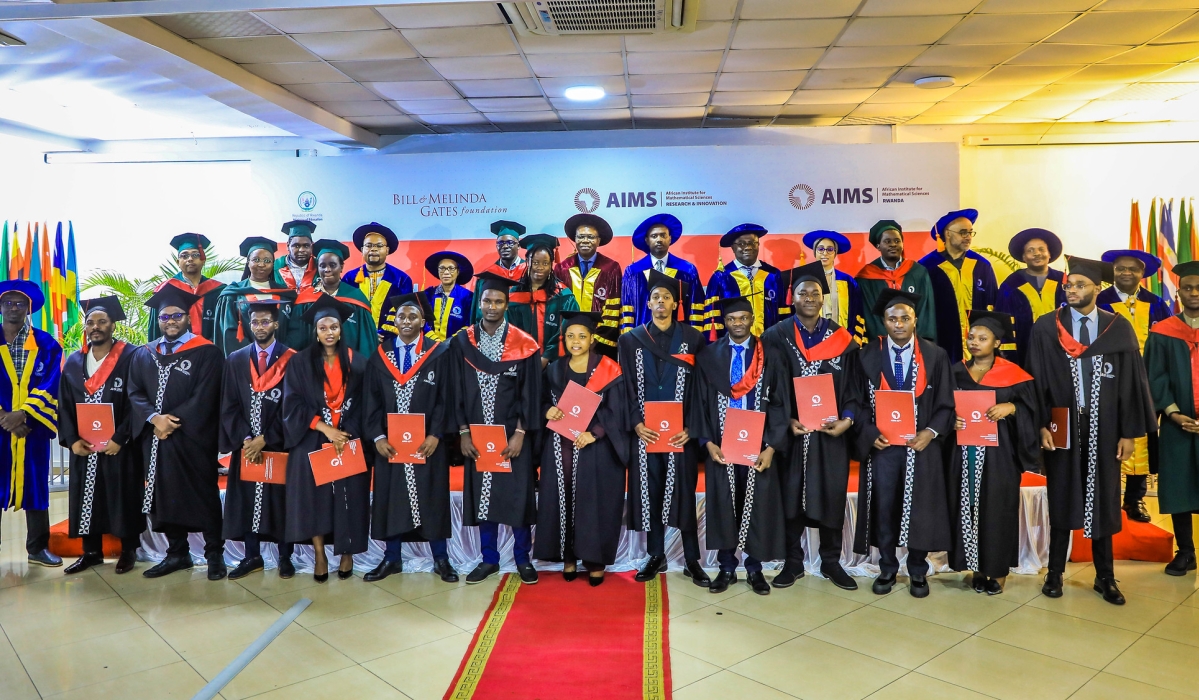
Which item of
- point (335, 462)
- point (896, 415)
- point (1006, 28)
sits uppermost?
point (1006, 28)

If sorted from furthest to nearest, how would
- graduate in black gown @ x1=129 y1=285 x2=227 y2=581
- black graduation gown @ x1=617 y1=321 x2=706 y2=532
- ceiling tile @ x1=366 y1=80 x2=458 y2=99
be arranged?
ceiling tile @ x1=366 y1=80 x2=458 y2=99
graduate in black gown @ x1=129 y1=285 x2=227 y2=581
black graduation gown @ x1=617 y1=321 x2=706 y2=532

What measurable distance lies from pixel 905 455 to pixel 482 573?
91.8 inches

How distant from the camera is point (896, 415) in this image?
389 centimetres

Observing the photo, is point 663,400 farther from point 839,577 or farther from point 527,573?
point 839,577

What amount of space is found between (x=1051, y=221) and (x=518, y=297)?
5.41 m

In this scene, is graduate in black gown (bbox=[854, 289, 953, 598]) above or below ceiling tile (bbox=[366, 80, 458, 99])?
below

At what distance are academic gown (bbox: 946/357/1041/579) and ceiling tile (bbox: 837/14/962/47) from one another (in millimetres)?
2149

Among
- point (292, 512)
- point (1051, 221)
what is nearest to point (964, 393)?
point (292, 512)

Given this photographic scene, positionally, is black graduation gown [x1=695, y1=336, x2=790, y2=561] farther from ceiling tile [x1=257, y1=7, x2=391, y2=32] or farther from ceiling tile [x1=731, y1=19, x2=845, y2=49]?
ceiling tile [x1=257, y1=7, x2=391, y2=32]

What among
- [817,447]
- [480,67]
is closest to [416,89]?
[480,67]

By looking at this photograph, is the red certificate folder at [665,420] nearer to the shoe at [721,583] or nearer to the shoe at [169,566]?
the shoe at [721,583]

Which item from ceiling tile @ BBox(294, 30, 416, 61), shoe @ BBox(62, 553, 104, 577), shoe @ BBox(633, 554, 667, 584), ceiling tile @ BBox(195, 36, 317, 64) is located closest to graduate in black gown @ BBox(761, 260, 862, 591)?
shoe @ BBox(633, 554, 667, 584)

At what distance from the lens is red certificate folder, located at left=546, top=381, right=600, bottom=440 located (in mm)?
4027

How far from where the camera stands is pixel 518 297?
5.43m
